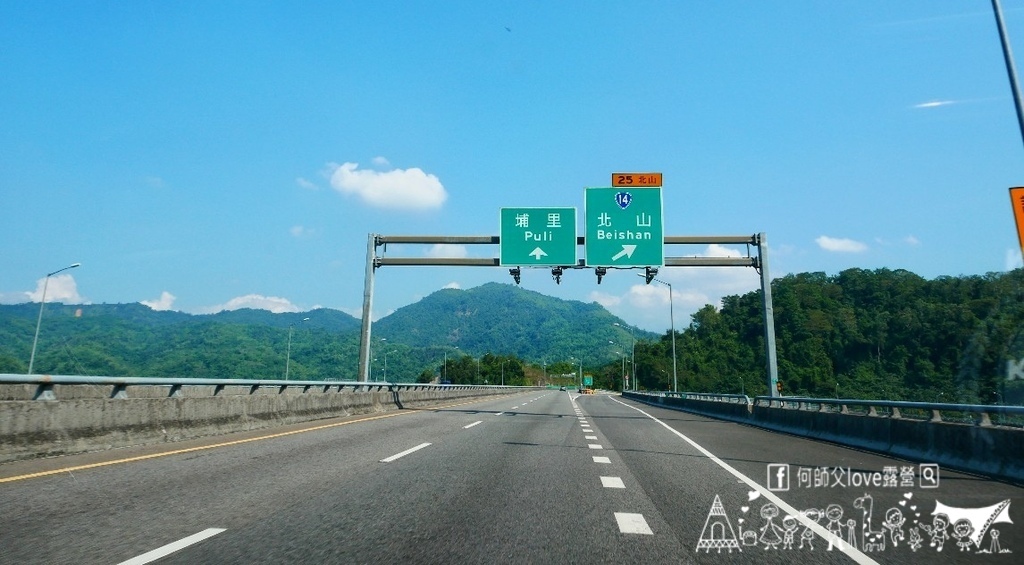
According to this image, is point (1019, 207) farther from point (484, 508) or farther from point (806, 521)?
point (484, 508)

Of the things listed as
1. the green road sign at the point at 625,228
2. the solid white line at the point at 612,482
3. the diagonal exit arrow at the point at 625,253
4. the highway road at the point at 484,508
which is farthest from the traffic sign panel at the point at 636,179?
the solid white line at the point at 612,482

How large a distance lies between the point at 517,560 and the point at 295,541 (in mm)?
1738

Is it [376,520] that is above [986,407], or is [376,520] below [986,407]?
below

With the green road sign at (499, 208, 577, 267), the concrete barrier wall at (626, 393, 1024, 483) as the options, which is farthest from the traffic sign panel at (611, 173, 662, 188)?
the concrete barrier wall at (626, 393, 1024, 483)

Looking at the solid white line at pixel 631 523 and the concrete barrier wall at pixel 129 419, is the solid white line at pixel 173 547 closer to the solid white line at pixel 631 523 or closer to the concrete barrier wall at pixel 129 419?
the solid white line at pixel 631 523

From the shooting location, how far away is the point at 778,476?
905 centimetres

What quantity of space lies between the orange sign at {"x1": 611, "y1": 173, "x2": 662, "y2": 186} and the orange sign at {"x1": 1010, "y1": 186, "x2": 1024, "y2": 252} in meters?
14.9

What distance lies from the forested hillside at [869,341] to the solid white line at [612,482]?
13.4m

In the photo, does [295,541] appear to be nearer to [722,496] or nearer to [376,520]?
[376,520]

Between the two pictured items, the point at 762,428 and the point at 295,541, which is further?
the point at 762,428

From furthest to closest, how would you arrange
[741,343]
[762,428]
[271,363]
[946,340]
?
[741,343]
[271,363]
[946,340]
[762,428]

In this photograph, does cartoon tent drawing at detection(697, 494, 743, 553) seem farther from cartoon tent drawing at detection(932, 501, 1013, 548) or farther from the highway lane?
cartoon tent drawing at detection(932, 501, 1013, 548)

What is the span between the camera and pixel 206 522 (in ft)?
18.0

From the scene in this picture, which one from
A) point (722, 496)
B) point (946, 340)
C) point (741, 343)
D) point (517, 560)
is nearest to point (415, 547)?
point (517, 560)
